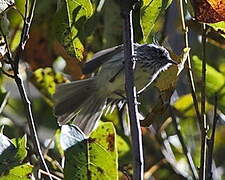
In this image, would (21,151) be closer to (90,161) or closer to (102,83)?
(90,161)

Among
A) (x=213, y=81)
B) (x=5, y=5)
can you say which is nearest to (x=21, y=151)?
(x=5, y=5)

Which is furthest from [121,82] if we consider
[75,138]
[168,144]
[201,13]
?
[201,13]

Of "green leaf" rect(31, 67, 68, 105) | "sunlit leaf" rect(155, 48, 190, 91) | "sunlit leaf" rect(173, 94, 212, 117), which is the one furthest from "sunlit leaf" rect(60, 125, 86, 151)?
"sunlit leaf" rect(173, 94, 212, 117)

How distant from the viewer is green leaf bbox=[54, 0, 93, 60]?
1953 mm

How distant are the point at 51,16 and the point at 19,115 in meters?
0.41

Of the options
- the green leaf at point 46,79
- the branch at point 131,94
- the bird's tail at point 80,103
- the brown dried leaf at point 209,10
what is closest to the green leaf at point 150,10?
the brown dried leaf at point 209,10

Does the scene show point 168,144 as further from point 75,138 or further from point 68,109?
point 75,138

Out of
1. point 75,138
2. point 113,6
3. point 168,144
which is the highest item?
point 113,6

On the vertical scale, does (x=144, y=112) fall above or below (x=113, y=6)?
below

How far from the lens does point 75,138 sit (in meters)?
2.00

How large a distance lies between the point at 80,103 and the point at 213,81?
0.56 m

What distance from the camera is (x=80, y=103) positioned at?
9.28ft

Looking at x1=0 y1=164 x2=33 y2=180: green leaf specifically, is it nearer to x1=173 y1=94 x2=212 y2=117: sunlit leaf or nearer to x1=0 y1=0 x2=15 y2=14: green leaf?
x1=0 y1=0 x2=15 y2=14: green leaf

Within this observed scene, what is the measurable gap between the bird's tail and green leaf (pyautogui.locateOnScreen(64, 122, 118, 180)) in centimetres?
42
